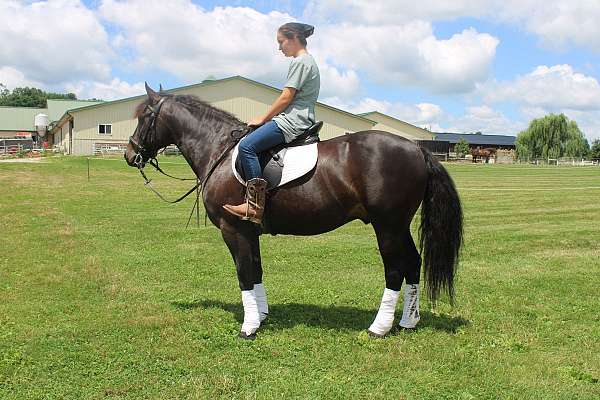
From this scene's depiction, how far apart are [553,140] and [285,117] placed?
288 ft

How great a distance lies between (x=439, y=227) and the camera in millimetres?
6199

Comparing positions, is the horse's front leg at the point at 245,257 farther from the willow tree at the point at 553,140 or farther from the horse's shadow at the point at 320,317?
the willow tree at the point at 553,140

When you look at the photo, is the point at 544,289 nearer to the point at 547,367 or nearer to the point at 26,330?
the point at 547,367

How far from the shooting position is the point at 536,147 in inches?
3344

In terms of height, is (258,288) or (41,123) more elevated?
(41,123)

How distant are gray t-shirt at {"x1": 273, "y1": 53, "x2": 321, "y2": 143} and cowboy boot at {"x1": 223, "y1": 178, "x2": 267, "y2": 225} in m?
0.58

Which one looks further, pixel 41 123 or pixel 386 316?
pixel 41 123

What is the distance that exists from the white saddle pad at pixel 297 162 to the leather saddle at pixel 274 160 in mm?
45

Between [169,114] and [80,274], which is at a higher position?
[169,114]

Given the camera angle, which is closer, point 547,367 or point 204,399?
point 204,399

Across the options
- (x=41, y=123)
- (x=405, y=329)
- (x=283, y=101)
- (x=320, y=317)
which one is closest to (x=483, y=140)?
(x=41, y=123)

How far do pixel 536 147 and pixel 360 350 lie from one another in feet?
287

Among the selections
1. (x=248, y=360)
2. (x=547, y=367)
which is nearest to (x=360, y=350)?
(x=248, y=360)

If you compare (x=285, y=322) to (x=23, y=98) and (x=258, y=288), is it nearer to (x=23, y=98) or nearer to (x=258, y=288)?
(x=258, y=288)
